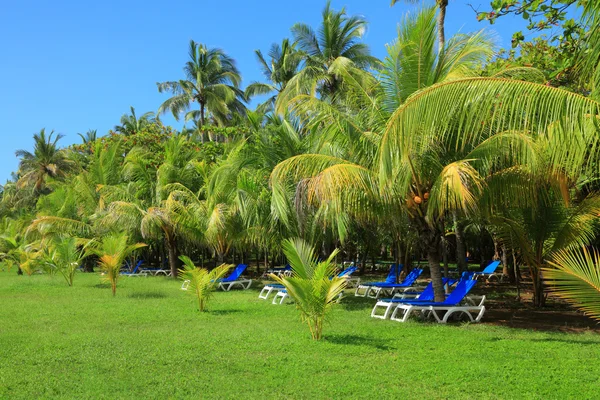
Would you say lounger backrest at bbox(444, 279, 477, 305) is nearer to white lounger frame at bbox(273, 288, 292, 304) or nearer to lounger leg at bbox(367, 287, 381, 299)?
lounger leg at bbox(367, 287, 381, 299)

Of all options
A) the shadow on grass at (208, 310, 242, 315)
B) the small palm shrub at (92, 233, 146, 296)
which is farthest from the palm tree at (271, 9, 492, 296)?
the small palm shrub at (92, 233, 146, 296)

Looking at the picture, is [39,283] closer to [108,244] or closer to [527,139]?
[108,244]

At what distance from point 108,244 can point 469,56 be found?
32.9 ft

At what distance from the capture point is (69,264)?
1612cm

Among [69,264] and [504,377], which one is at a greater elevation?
[69,264]

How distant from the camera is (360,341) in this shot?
7.42 m

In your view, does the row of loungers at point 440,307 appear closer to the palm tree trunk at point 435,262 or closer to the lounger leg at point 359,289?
the palm tree trunk at point 435,262

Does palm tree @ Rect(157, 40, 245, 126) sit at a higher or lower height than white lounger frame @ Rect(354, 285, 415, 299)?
higher

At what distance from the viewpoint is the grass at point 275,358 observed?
16.7ft

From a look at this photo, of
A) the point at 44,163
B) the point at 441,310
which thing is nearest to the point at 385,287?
the point at 441,310

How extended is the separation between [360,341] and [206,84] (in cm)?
2809

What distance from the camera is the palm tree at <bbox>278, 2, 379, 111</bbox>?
74.7 feet

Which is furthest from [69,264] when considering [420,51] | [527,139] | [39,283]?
[527,139]

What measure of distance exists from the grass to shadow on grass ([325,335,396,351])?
27 mm
